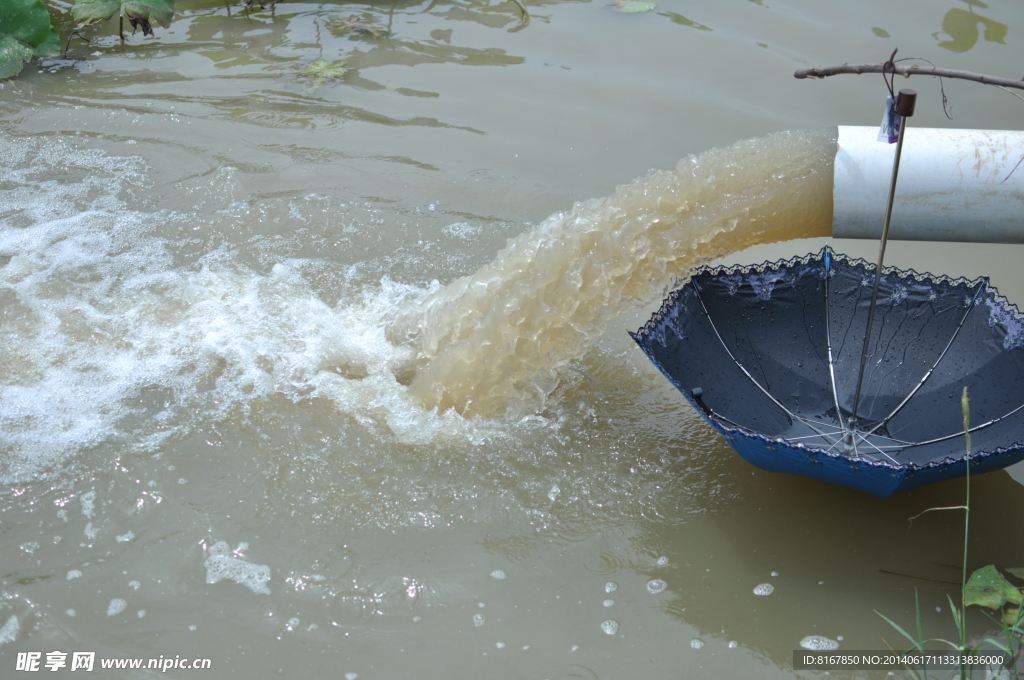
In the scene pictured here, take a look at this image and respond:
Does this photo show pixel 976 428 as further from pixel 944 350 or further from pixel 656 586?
pixel 656 586

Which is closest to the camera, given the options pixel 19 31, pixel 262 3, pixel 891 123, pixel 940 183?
pixel 891 123

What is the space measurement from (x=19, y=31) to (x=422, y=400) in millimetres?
4533

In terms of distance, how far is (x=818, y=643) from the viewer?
2463mm

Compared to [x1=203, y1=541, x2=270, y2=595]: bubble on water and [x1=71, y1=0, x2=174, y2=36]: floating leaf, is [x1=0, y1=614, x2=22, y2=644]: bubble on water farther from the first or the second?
[x1=71, y1=0, x2=174, y2=36]: floating leaf

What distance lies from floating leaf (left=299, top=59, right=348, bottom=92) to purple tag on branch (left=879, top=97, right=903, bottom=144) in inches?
161

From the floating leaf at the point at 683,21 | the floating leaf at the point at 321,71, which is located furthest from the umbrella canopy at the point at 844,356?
the floating leaf at the point at 321,71

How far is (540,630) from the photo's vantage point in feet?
8.21

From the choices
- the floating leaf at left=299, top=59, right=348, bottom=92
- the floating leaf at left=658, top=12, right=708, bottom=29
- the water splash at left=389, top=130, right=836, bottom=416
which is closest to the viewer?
the water splash at left=389, top=130, right=836, bottom=416

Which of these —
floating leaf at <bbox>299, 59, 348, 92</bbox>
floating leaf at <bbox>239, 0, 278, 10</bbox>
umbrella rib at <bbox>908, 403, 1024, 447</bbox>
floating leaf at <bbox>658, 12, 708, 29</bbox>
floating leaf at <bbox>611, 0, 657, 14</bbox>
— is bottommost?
umbrella rib at <bbox>908, 403, 1024, 447</bbox>

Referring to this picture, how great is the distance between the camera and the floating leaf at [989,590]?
96.3 inches

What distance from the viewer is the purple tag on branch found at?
6.85ft

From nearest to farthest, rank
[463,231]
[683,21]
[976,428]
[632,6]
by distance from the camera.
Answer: [976,428] < [463,231] < [683,21] < [632,6]

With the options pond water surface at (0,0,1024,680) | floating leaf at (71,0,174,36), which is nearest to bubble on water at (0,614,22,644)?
pond water surface at (0,0,1024,680)

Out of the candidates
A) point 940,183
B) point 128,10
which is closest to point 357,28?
point 128,10
